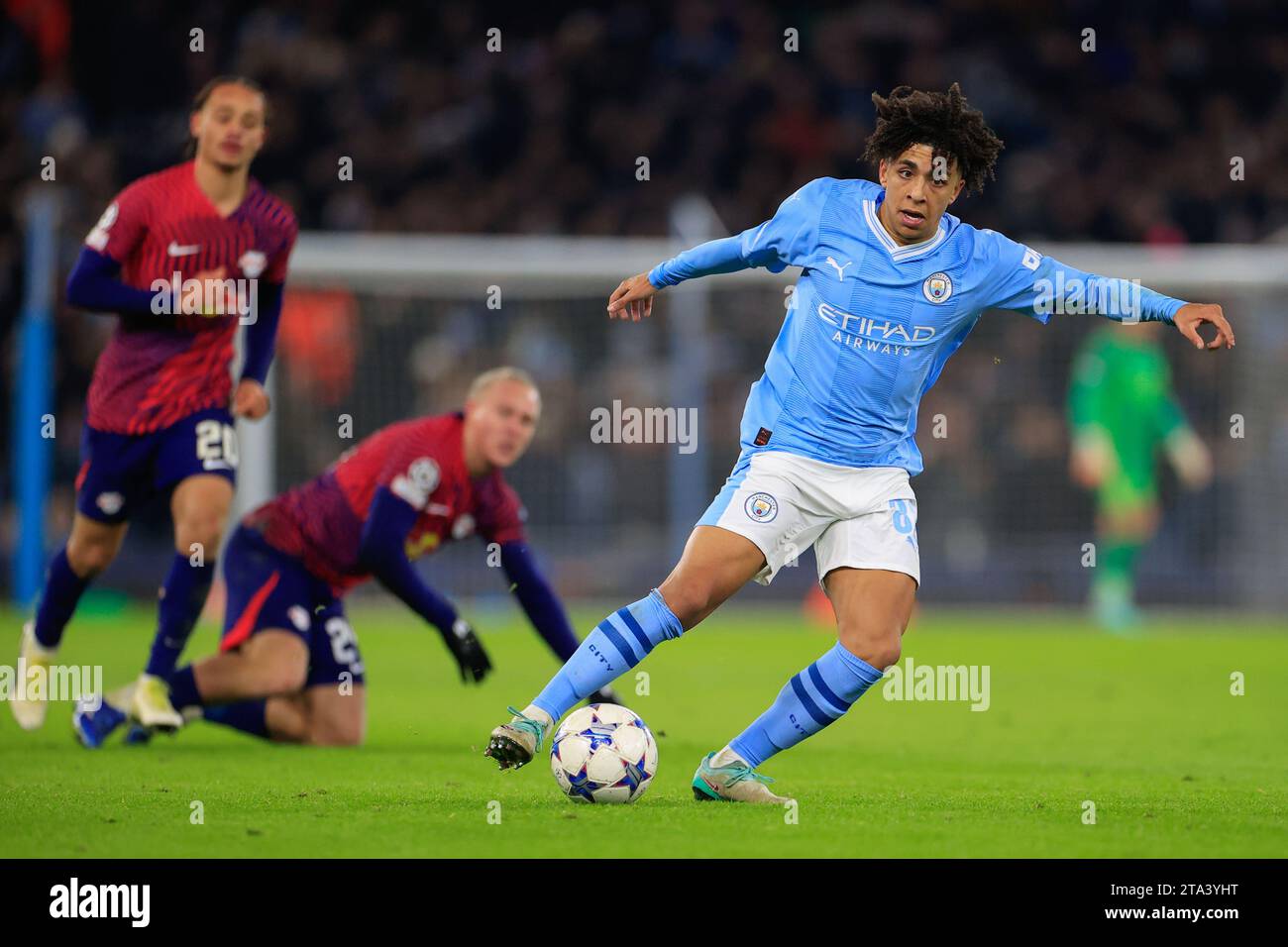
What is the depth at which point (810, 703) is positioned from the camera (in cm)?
571

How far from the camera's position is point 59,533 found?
1543 centimetres

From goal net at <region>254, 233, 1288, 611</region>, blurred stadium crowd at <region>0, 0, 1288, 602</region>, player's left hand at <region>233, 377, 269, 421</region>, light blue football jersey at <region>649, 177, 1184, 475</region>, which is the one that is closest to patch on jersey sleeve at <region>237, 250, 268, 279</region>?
player's left hand at <region>233, 377, 269, 421</region>

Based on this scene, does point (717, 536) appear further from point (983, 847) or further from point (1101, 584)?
point (1101, 584)

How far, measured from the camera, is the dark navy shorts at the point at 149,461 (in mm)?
7418

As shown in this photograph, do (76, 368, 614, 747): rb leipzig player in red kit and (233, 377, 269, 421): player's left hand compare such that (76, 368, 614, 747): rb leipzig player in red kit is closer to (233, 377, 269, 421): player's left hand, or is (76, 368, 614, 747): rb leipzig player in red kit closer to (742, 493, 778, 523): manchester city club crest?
(233, 377, 269, 421): player's left hand

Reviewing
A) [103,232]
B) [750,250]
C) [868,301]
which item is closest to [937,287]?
[868,301]

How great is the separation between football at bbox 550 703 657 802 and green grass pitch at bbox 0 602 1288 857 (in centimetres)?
8

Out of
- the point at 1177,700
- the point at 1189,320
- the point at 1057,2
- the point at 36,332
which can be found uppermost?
the point at 1057,2

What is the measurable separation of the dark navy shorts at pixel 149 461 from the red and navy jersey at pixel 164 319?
1.9 inches

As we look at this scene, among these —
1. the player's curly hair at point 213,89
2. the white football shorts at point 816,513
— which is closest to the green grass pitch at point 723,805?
the white football shorts at point 816,513

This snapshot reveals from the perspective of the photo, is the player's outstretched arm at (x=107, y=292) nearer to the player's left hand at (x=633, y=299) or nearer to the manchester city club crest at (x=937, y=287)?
the player's left hand at (x=633, y=299)

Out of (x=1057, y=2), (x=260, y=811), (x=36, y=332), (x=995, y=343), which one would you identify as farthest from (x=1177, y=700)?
(x=1057, y=2)

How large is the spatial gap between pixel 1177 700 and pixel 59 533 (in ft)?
32.2

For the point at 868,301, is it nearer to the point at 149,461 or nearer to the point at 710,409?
the point at 149,461
